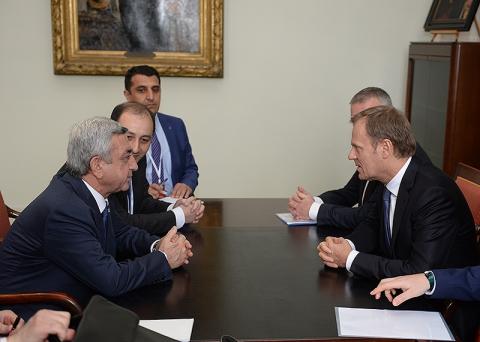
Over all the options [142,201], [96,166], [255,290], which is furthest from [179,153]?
[255,290]

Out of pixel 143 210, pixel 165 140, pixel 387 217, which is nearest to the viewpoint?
pixel 387 217

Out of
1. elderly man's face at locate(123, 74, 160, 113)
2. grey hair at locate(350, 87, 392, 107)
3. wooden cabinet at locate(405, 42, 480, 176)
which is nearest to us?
grey hair at locate(350, 87, 392, 107)

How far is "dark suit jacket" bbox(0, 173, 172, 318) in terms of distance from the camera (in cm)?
221

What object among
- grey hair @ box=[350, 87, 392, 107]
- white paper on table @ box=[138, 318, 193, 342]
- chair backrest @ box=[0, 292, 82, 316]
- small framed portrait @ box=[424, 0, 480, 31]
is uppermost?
small framed portrait @ box=[424, 0, 480, 31]

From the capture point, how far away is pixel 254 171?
5809mm

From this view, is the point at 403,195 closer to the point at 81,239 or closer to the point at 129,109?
the point at 81,239

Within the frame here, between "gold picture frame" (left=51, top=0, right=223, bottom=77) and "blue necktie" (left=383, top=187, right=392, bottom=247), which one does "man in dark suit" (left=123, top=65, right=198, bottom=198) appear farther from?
"blue necktie" (left=383, top=187, right=392, bottom=247)

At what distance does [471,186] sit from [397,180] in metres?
1.05

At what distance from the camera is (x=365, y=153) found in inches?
98.8

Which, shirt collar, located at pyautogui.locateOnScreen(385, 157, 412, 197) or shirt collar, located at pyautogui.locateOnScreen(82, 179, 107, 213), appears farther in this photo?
shirt collar, located at pyautogui.locateOnScreen(385, 157, 412, 197)

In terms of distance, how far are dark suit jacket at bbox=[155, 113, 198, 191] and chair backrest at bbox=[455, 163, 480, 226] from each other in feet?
5.88

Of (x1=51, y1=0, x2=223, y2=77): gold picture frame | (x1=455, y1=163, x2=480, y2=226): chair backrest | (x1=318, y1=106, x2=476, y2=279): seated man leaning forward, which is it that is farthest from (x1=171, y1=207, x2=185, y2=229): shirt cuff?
(x1=51, y1=0, x2=223, y2=77): gold picture frame

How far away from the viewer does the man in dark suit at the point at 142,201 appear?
3.03 m

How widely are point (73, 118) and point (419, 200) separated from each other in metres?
4.03
